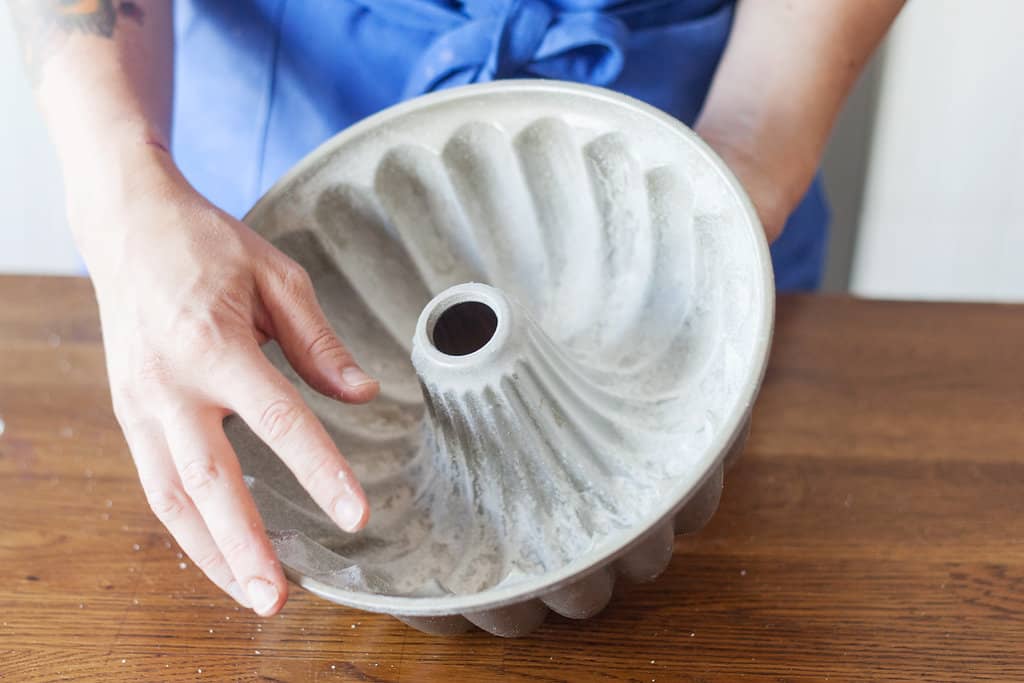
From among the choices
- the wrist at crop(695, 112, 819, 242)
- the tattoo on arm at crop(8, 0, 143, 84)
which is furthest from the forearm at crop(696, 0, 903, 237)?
the tattoo on arm at crop(8, 0, 143, 84)

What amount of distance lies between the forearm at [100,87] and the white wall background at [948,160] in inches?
22.4

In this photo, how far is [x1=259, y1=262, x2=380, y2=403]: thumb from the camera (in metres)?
0.39

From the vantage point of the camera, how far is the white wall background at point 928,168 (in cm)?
77

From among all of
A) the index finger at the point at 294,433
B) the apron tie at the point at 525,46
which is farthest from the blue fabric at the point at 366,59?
the index finger at the point at 294,433

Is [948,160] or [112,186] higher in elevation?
[112,186]

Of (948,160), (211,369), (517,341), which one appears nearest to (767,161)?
(517,341)

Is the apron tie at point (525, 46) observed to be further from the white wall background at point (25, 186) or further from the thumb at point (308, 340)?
the white wall background at point (25, 186)

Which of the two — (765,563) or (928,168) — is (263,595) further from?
(928,168)

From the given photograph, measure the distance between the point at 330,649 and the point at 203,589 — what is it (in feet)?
0.25

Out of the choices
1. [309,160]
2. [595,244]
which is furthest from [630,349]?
[309,160]

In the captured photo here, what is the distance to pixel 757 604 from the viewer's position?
0.43 meters

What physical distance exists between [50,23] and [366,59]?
166mm

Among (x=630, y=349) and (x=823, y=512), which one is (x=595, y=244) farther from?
(x=823, y=512)

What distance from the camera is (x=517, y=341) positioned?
1.28 ft
